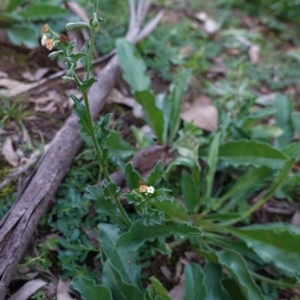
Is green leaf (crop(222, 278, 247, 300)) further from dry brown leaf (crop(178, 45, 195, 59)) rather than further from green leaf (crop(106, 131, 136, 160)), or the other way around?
dry brown leaf (crop(178, 45, 195, 59))

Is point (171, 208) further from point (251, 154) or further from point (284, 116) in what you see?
point (284, 116)

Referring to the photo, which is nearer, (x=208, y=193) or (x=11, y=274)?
(x=11, y=274)

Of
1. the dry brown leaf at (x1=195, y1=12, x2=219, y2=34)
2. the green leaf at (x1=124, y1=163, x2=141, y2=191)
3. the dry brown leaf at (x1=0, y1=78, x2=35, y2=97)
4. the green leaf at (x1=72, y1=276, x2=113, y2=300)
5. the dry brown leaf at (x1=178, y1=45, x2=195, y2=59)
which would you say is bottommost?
the green leaf at (x1=72, y1=276, x2=113, y2=300)

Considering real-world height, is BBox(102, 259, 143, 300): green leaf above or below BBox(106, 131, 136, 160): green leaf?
below

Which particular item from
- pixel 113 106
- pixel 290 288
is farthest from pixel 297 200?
pixel 113 106

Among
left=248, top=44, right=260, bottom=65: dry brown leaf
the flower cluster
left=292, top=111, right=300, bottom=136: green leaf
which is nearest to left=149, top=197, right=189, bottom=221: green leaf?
the flower cluster

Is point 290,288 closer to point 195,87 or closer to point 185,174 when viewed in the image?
point 185,174
